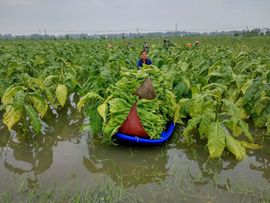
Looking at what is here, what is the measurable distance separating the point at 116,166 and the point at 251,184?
1.57 metres

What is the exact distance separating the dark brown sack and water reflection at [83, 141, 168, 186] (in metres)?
0.74

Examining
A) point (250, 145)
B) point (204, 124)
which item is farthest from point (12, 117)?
point (250, 145)

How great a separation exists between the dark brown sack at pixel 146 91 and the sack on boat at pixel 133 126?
0.42m

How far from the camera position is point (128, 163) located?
3826 mm

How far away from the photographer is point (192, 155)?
4.03m

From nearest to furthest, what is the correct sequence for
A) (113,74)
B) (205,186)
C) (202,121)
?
(205,186)
(202,121)
(113,74)

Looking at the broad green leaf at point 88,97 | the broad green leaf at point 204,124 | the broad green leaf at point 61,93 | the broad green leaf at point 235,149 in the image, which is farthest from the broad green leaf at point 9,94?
the broad green leaf at point 235,149

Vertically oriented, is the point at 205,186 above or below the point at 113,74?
below

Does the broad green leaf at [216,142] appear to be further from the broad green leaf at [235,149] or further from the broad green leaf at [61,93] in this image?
the broad green leaf at [61,93]

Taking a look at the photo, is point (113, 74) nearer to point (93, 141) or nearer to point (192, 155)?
point (93, 141)

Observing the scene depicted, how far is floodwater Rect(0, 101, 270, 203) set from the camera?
3178mm

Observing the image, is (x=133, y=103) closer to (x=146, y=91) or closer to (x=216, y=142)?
(x=146, y=91)

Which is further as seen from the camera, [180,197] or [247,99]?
[247,99]

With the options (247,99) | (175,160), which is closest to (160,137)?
(175,160)
